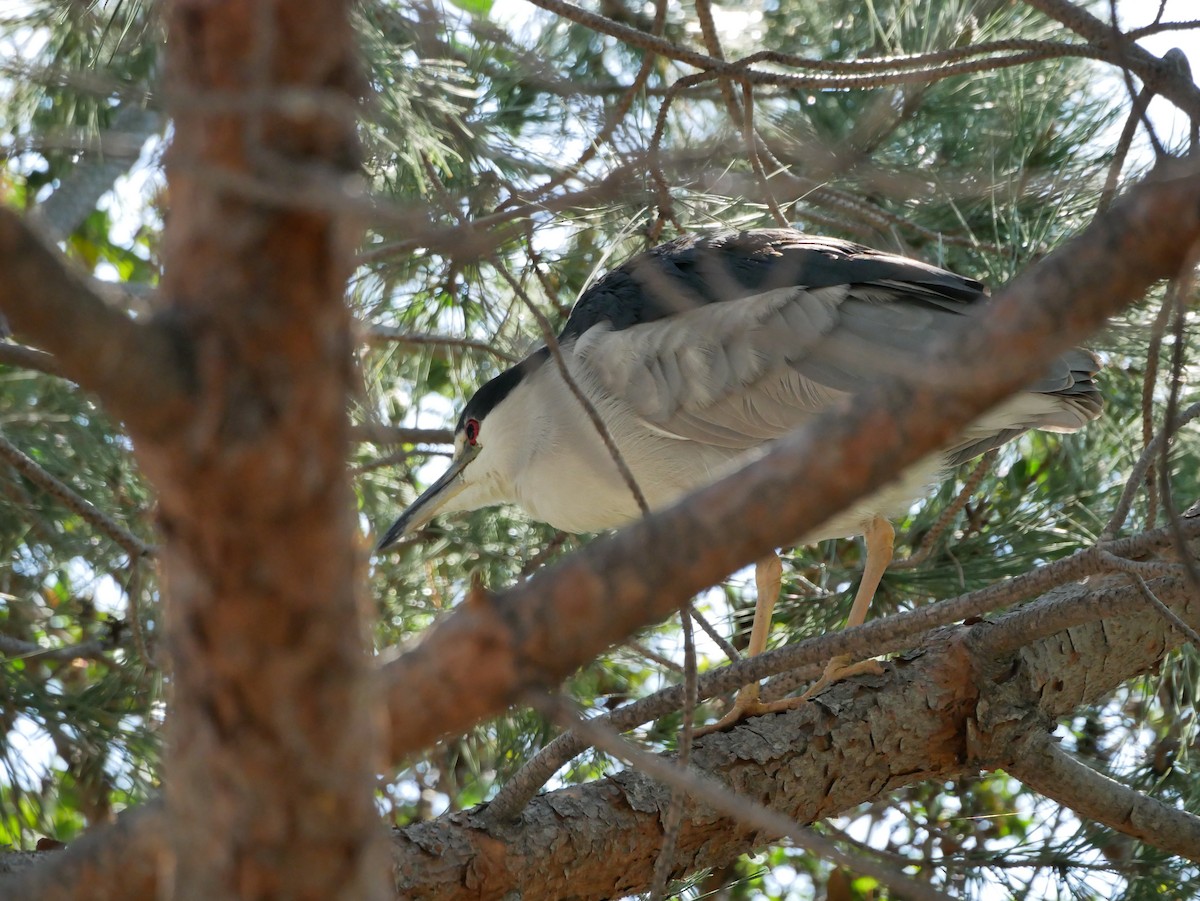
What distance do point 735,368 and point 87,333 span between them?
2.20m

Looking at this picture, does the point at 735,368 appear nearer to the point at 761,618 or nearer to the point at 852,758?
the point at 761,618

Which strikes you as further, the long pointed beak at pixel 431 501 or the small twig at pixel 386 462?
the long pointed beak at pixel 431 501

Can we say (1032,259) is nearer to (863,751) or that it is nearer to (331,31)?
(863,751)

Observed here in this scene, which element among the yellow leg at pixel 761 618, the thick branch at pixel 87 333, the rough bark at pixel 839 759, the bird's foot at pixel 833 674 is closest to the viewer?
the thick branch at pixel 87 333

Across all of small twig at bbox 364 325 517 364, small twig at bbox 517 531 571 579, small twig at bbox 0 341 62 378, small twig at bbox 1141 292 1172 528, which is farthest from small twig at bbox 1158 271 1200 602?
small twig at bbox 517 531 571 579

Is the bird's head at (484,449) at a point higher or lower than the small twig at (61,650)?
higher

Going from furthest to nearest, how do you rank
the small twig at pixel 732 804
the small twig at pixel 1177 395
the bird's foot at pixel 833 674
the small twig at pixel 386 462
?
the bird's foot at pixel 833 674 → the small twig at pixel 386 462 → the small twig at pixel 1177 395 → the small twig at pixel 732 804

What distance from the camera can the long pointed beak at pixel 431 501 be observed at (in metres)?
2.97

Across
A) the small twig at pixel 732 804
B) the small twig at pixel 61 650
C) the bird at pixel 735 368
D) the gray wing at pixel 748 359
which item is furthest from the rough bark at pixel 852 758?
the small twig at pixel 61 650

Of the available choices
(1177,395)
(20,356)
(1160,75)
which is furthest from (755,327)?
(1177,395)

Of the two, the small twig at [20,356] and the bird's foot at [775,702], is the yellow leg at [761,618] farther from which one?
the small twig at [20,356]

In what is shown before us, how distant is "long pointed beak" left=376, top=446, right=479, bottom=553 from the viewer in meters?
2.97

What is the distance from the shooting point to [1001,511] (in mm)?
2982

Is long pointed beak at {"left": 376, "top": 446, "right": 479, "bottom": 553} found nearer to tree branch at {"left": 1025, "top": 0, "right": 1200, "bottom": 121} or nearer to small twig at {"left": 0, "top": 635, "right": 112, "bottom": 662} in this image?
small twig at {"left": 0, "top": 635, "right": 112, "bottom": 662}
